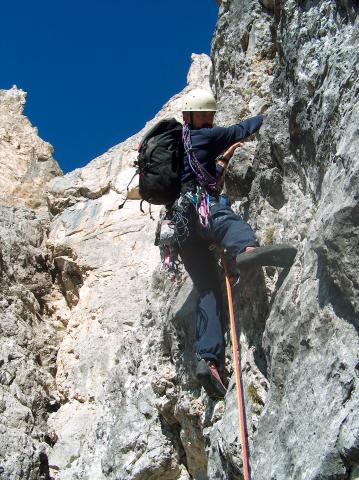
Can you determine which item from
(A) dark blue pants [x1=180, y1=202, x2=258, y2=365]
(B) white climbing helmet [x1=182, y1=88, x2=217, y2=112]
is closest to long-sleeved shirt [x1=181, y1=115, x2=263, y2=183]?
(B) white climbing helmet [x1=182, y1=88, x2=217, y2=112]

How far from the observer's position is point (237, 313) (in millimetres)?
7133

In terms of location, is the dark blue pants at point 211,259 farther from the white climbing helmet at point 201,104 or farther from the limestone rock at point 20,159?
the limestone rock at point 20,159

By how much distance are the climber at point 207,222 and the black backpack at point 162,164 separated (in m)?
0.10

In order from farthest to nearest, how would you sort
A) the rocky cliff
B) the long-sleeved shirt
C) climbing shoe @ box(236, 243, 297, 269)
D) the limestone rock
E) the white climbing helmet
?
the limestone rock → the white climbing helmet → the long-sleeved shirt → climbing shoe @ box(236, 243, 297, 269) → the rocky cliff

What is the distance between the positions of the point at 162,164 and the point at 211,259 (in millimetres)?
1198

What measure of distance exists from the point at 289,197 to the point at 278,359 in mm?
1811

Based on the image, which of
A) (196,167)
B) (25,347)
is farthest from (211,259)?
(25,347)

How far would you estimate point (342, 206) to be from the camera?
15.5 ft

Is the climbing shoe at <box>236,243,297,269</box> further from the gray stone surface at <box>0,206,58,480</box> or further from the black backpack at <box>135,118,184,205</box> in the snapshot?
the gray stone surface at <box>0,206,58,480</box>

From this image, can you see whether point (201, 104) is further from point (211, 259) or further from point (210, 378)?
point (210, 378)

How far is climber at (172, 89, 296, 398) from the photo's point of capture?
6773 millimetres

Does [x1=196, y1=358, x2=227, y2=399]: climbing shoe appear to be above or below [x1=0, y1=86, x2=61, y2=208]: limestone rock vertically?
below

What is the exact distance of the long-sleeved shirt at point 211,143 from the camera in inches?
283

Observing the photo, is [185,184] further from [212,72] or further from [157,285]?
[212,72]
